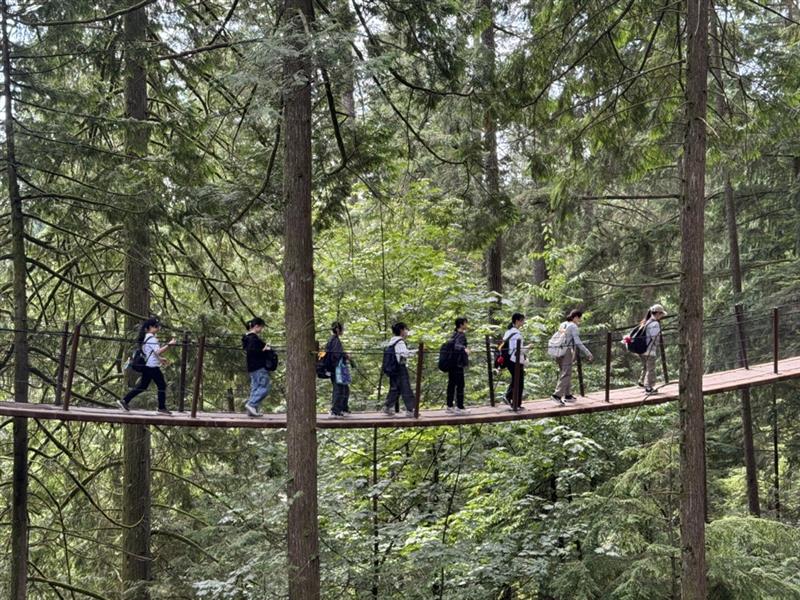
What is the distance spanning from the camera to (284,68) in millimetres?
5328

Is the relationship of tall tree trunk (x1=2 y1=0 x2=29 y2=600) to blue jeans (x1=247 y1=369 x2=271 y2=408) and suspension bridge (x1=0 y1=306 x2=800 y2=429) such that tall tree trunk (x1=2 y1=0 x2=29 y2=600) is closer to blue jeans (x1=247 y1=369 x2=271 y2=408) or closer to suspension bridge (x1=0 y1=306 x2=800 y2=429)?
suspension bridge (x1=0 y1=306 x2=800 y2=429)

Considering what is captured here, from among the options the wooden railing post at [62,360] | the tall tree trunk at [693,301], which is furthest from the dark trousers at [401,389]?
the wooden railing post at [62,360]

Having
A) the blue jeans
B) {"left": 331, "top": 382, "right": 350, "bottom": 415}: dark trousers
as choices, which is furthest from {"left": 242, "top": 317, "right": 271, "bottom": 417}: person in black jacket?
{"left": 331, "top": 382, "right": 350, "bottom": 415}: dark trousers

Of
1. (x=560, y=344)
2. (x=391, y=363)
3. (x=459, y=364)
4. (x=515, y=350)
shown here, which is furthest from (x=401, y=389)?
(x=560, y=344)

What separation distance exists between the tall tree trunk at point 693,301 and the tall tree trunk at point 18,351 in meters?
5.68

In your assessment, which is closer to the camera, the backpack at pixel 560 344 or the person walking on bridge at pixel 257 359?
the person walking on bridge at pixel 257 359

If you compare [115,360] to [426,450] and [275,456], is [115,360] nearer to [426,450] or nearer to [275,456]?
[275,456]

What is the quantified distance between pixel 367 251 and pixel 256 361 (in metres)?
2.91

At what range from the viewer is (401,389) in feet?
23.9

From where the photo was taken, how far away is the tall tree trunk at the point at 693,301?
559cm

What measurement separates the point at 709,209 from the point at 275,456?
9189 millimetres

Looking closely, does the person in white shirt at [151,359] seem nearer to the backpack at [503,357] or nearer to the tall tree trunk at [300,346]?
the tall tree trunk at [300,346]

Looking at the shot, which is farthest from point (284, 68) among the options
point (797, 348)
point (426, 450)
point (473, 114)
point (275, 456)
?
point (797, 348)

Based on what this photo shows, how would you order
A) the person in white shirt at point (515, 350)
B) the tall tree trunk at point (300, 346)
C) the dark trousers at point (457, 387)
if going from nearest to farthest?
the tall tree trunk at point (300, 346), the person in white shirt at point (515, 350), the dark trousers at point (457, 387)
